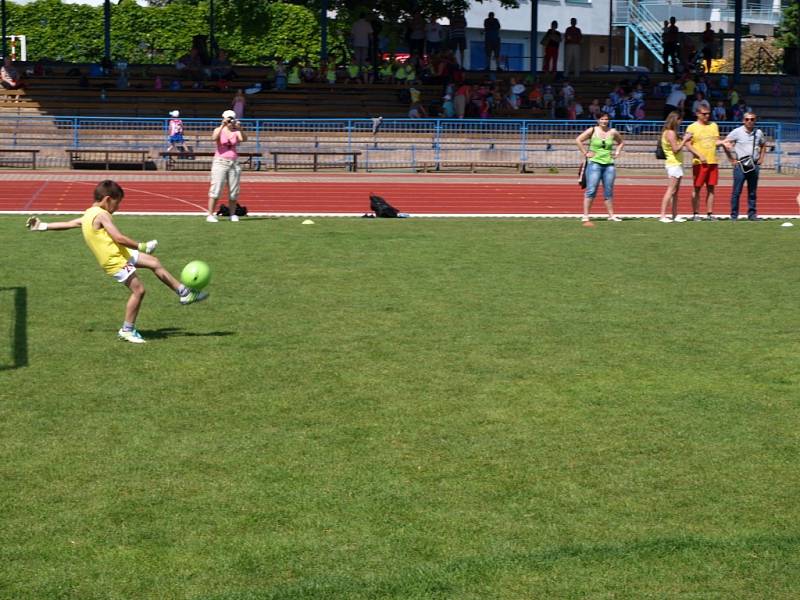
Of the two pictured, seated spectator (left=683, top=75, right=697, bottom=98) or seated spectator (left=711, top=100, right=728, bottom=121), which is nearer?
seated spectator (left=711, top=100, right=728, bottom=121)

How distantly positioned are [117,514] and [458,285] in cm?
819

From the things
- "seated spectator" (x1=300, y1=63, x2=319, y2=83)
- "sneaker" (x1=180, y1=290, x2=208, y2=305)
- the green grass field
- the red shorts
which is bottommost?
the green grass field

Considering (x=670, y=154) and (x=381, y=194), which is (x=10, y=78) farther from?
(x=670, y=154)

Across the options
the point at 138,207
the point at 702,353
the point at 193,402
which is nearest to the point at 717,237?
the point at 702,353

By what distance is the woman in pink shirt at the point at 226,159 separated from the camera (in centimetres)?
2027

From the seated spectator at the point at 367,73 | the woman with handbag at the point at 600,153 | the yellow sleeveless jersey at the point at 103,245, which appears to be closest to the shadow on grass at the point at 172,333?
the yellow sleeveless jersey at the point at 103,245

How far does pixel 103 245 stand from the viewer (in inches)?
435

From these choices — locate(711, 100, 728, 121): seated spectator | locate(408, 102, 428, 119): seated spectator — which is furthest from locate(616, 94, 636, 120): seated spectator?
locate(408, 102, 428, 119): seated spectator

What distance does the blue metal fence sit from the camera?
1404 inches

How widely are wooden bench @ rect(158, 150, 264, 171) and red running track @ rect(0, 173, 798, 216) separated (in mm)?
1869

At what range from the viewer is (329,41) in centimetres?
6209

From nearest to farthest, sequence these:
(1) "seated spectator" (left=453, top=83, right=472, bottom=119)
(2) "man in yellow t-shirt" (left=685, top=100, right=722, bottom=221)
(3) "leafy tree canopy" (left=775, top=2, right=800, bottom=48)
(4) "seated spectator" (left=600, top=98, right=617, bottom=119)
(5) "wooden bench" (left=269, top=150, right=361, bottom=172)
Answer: (2) "man in yellow t-shirt" (left=685, top=100, right=722, bottom=221) → (5) "wooden bench" (left=269, top=150, right=361, bottom=172) → (1) "seated spectator" (left=453, top=83, right=472, bottom=119) → (4) "seated spectator" (left=600, top=98, right=617, bottom=119) → (3) "leafy tree canopy" (left=775, top=2, right=800, bottom=48)

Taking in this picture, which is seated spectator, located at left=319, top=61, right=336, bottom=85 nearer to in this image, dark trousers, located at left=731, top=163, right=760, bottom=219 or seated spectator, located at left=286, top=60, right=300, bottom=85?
seated spectator, located at left=286, top=60, right=300, bottom=85

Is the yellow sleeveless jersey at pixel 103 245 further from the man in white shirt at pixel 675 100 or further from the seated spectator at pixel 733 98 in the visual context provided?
the seated spectator at pixel 733 98
